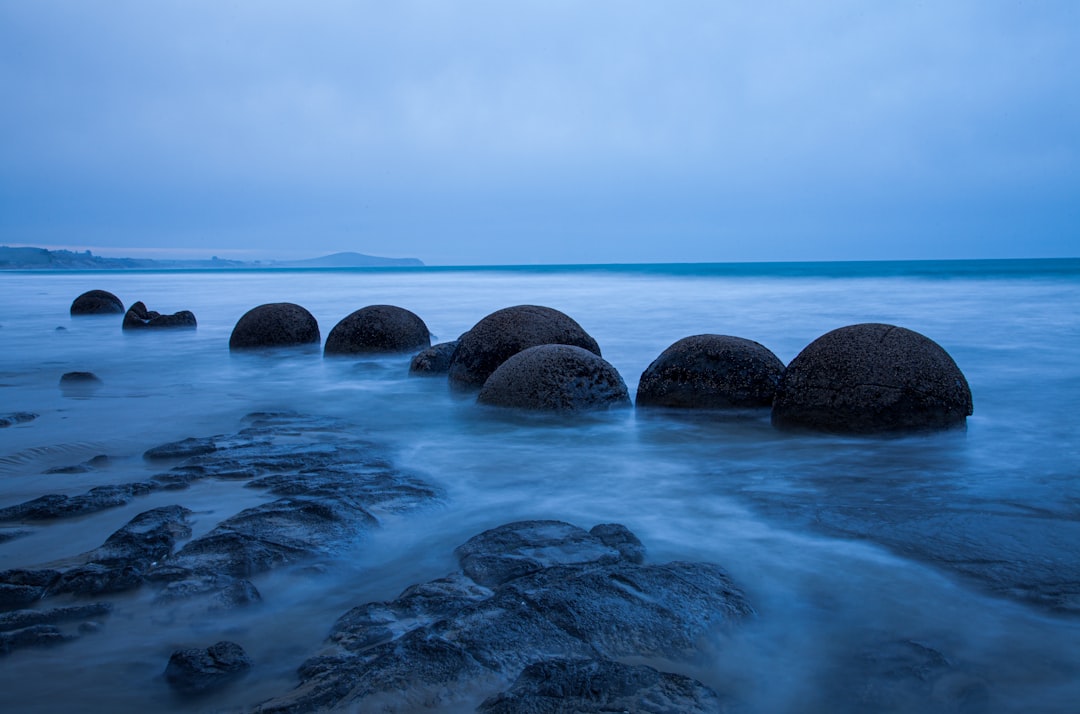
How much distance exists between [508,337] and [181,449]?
12.4 feet

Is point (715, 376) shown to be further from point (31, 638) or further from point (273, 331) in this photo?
point (273, 331)

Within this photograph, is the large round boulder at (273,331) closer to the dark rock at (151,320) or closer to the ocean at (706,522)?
the ocean at (706,522)

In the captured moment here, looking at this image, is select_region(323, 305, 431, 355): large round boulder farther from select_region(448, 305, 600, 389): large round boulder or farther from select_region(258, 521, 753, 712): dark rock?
select_region(258, 521, 753, 712): dark rock

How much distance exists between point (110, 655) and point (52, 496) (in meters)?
2.28

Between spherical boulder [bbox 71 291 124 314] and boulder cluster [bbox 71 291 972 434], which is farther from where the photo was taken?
spherical boulder [bbox 71 291 124 314]

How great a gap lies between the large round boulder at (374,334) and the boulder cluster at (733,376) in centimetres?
175

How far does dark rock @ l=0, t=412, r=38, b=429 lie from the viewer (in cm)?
745

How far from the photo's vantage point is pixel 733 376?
7480 millimetres

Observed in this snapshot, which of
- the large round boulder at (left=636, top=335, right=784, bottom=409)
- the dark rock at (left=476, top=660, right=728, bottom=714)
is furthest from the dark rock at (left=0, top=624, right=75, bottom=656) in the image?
the large round boulder at (left=636, top=335, right=784, bottom=409)

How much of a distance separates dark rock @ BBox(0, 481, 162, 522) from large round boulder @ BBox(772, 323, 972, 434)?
5068 mm

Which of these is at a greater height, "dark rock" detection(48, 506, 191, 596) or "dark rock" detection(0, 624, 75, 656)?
"dark rock" detection(48, 506, 191, 596)

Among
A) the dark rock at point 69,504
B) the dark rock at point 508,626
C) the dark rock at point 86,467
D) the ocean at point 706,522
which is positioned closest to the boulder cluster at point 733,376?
the ocean at point 706,522

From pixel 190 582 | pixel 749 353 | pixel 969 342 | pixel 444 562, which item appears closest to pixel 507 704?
pixel 444 562

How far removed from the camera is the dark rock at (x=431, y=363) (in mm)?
10398
